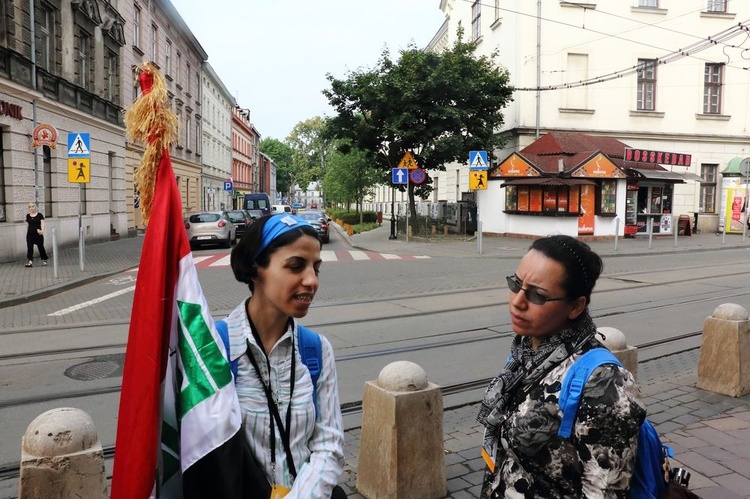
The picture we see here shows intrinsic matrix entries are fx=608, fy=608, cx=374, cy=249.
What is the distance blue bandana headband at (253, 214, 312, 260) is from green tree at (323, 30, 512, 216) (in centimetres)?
2283

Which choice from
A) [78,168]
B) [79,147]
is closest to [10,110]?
[79,147]

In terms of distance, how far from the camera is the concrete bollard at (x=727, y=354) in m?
5.38

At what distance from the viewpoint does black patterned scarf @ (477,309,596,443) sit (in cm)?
182

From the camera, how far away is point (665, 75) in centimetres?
2900

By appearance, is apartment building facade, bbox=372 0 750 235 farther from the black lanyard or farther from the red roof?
the black lanyard

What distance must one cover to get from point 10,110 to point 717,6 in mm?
30089

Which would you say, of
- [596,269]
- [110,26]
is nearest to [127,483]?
[596,269]

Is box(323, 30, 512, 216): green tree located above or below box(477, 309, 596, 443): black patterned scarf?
above

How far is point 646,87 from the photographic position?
2889 centimetres

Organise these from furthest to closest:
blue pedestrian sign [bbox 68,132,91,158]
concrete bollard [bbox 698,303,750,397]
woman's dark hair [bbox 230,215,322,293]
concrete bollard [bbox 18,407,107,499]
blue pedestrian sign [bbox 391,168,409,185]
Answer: blue pedestrian sign [bbox 391,168,409,185] < blue pedestrian sign [bbox 68,132,91,158] < concrete bollard [bbox 698,303,750,397] < concrete bollard [bbox 18,407,107,499] < woman's dark hair [bbox 230,215,322,293]

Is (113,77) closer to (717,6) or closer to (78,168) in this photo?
(78,168)

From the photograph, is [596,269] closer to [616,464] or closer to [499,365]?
[616,464]

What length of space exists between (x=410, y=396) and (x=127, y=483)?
79.6 inches

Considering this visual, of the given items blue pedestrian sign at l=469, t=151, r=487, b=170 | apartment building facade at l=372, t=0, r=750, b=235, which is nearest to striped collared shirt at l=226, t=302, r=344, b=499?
blue pedestrian sign at l=469, t=151, r=487, b=170
